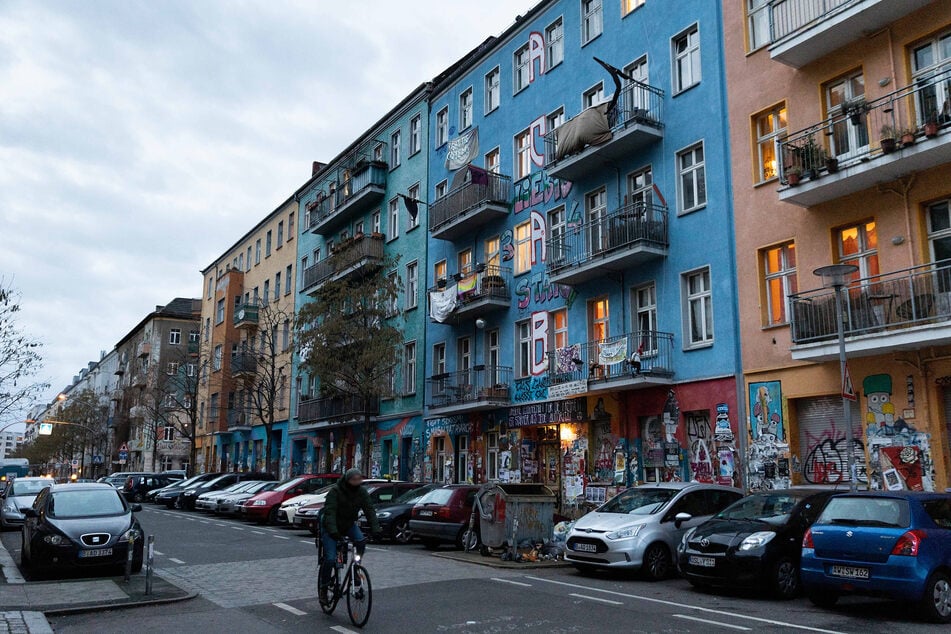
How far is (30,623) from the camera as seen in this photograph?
9797 mm

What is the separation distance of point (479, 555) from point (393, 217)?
22.6 meters

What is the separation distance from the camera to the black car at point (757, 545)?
39.6ft

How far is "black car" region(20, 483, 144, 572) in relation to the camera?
45.7 feet

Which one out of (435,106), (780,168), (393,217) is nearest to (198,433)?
(393,217)

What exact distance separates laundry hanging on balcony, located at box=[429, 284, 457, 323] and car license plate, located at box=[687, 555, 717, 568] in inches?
708

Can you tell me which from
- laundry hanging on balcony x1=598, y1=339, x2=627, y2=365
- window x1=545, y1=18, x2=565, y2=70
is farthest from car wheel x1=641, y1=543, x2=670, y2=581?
window x1=545, y1=18, x2=565, y2=70

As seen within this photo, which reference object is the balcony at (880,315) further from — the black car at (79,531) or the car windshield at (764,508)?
the black car at (79,531)

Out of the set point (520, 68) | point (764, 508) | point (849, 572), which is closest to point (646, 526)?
point (764, 508)

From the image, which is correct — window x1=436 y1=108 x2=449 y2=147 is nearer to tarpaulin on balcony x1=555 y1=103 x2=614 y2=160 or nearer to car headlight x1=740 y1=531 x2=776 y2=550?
tarpaulin on balcony x1=555 y1=103 x2=614 y2=160

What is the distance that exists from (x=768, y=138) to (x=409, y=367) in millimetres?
18936

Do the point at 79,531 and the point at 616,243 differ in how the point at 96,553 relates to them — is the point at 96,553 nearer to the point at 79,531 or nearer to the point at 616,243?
the point at 79,531

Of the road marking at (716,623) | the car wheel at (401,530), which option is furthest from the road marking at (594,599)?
the car wheel at (401,530)

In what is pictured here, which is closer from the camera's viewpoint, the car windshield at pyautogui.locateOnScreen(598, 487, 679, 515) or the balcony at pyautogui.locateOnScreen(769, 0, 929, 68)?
the car windshield at pyautogui.locateOnScreen(598, 487, 679, 515)

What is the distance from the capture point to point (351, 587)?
9.89 metres
